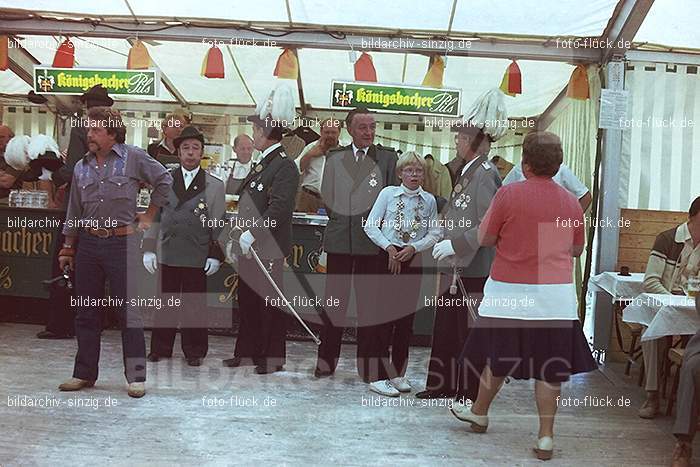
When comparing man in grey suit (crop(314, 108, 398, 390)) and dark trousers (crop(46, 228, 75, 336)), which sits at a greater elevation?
man in grey suit (crop(314, 108, 398, 390))

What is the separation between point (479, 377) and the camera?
395 cm

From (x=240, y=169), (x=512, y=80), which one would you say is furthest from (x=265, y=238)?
(x=512, y=80)

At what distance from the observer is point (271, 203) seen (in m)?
4.96

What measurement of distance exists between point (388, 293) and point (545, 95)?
4.08 meters

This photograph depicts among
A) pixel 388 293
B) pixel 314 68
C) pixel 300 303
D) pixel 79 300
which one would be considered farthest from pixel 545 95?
pixel 79 300

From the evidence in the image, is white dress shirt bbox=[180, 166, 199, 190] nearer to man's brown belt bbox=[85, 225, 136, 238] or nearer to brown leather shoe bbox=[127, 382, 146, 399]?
man's brown belt bbox=[85, 225, 136, 238]

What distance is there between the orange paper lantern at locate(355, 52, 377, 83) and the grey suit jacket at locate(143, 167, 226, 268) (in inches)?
58.7

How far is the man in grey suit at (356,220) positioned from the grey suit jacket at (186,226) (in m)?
0.89

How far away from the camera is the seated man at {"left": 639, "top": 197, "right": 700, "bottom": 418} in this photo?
14.7 feet

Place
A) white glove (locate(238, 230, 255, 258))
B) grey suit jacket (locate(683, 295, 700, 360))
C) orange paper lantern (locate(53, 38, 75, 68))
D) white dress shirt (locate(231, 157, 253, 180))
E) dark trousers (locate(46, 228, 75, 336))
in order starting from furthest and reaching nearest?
white dress shirt (locate(231, 157, 253, 180))
orange paper lantern (locate(53, 38, 75, 68))
dark trousers (locate(46, 228, 75, 336))
white glove (locate(238, 230, 255, 258))
grey suit jacket (locate(683, 295, 700, 360))

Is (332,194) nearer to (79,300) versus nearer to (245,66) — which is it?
(79,300)

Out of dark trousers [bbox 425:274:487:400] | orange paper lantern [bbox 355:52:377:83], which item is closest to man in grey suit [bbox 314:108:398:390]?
dark trousers [bbox 425:274:487:400]

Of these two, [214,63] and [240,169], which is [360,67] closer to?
[214,63]

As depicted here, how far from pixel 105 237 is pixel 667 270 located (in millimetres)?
A: 3392
